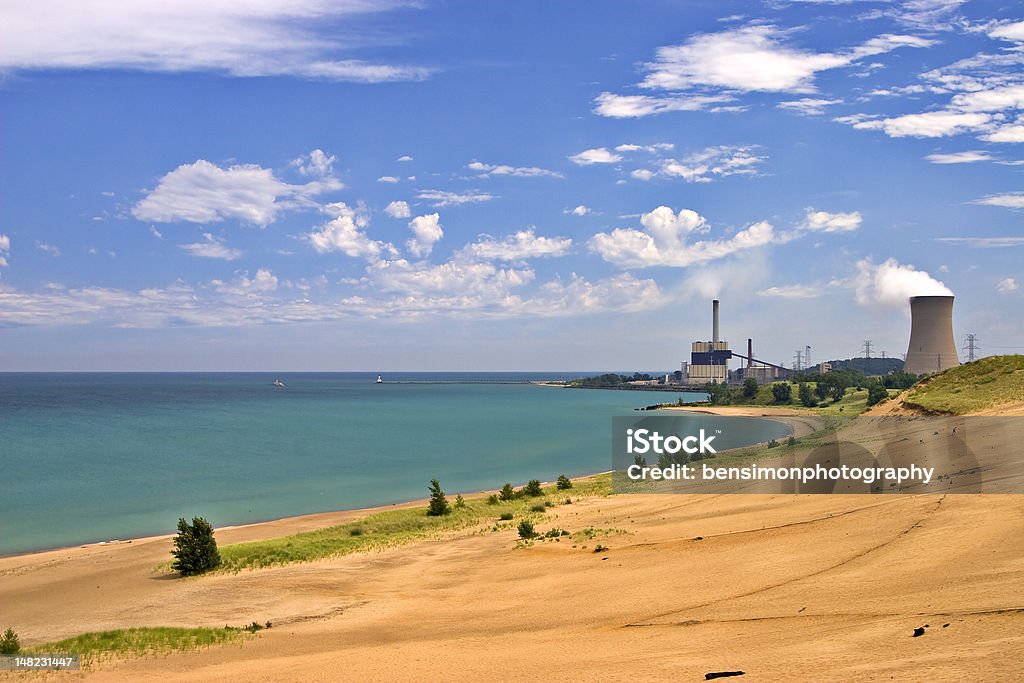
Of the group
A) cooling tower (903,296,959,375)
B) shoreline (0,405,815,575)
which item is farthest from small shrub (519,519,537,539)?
cooling tower (903,296,959,375)

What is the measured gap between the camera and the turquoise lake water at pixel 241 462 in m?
50.2

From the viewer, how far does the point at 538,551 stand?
2622 cm

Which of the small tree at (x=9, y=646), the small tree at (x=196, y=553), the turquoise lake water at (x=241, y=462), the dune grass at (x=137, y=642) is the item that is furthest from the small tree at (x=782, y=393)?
the small tree at (x=9, y=646)

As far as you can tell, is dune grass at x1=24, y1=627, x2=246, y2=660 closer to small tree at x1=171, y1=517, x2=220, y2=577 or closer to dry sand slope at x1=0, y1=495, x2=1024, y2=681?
dry sand slope at x1=0, y1=495, x2=1024, y2=681

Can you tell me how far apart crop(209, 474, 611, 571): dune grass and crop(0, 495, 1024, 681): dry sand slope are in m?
1.89

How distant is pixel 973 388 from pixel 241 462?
6335 cm

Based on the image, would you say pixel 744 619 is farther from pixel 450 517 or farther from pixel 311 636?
pixel 450 517

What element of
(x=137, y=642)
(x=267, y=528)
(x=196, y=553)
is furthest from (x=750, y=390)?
(x=137, y=642)

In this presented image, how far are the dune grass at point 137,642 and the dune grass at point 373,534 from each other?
31.3 feet

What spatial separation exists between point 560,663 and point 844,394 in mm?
147953

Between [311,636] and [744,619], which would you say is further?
[311,636]

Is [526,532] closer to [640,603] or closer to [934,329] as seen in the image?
[640,603]

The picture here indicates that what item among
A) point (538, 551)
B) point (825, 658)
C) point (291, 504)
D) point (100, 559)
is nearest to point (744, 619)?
point (825, 658)

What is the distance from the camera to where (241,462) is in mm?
77062
